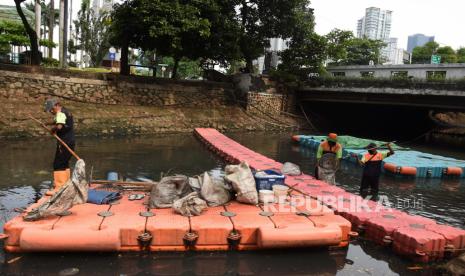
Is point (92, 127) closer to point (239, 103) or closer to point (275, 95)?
point (239, 103)

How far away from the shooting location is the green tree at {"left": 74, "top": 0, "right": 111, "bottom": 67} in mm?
40844

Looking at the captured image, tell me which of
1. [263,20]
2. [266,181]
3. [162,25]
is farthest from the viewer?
[263,20]

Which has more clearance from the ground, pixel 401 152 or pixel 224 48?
pixel 224 48

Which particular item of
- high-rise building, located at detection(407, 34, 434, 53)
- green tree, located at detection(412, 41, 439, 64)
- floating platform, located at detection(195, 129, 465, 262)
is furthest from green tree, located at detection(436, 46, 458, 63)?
high-rise building, located at detection(407, 34, 434, 53)

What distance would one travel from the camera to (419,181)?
12289 mm

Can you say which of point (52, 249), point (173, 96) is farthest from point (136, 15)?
point (52, 249)

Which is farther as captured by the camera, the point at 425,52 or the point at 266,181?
the point at 425,52

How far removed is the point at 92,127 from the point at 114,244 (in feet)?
48.5

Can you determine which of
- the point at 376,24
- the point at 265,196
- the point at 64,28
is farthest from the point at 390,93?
the point at 376,24

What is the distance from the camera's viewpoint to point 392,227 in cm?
636

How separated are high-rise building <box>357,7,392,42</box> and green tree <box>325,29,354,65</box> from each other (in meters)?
67.1

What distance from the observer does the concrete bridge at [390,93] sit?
860 inches

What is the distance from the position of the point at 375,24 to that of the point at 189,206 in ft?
325

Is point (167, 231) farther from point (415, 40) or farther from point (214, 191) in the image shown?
point (415, 40)
